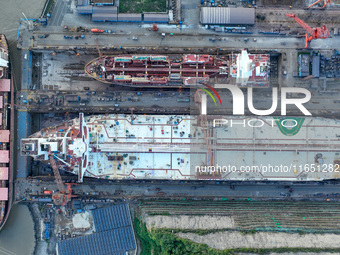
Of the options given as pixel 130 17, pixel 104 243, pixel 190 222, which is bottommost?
pixel 104 243

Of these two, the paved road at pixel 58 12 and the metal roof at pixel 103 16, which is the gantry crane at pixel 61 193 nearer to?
the paved road at pixel 58 12

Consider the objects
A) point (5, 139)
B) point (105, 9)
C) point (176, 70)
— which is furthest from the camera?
point (105, 9)

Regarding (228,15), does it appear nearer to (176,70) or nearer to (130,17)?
(176,70)

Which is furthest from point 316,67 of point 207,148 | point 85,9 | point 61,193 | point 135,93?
point 61,193

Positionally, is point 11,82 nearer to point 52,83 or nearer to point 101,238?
point 52,83

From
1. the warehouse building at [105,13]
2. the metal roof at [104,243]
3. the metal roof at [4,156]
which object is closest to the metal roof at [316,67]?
the warehouse building at [105,13]

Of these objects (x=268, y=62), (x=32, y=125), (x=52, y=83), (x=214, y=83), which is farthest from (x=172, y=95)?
(x=32, y=125)
